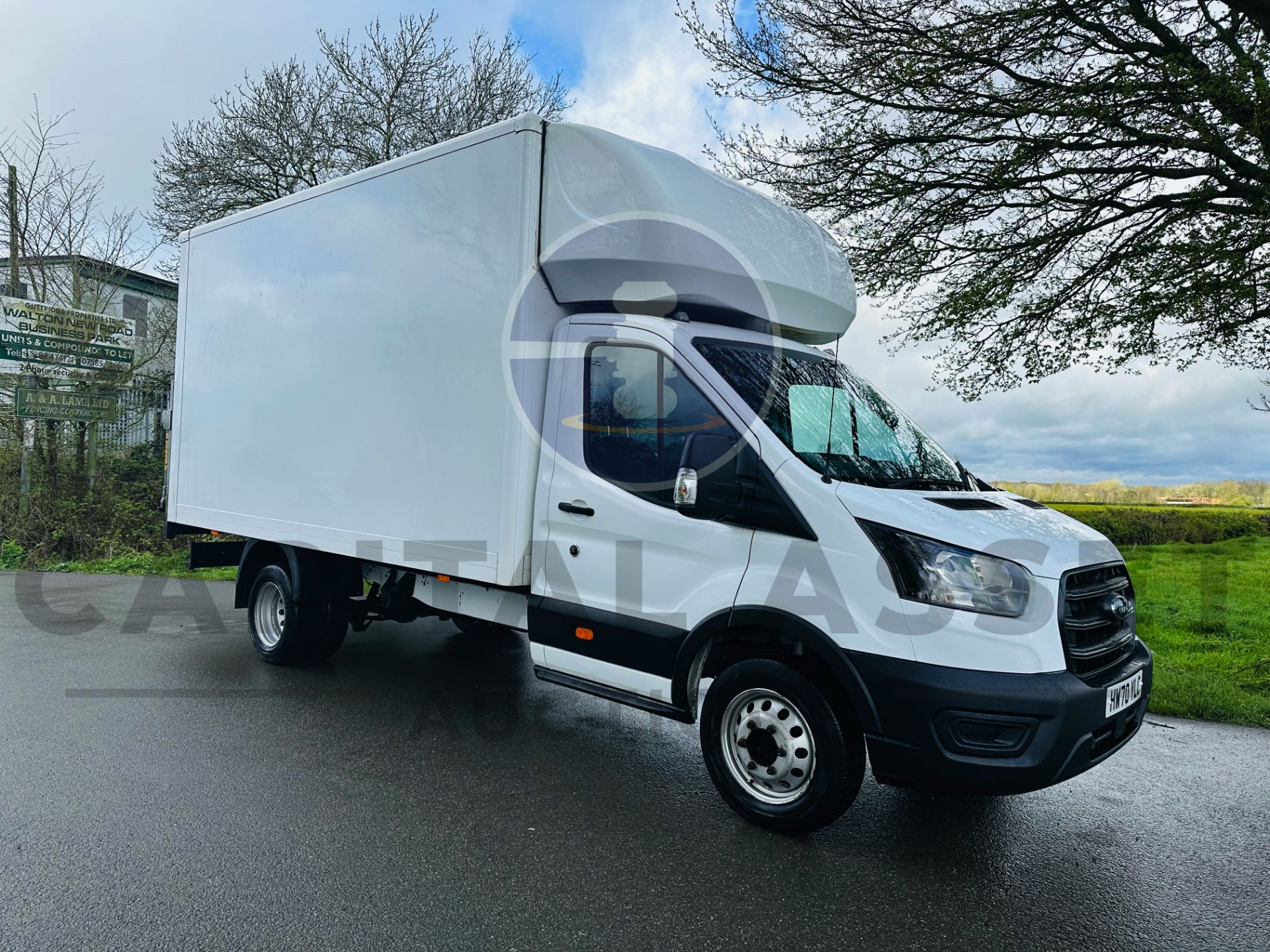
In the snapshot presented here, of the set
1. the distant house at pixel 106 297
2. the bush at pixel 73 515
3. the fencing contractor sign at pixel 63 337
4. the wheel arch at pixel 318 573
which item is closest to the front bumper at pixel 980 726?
the wheel arch at pixel 318 573

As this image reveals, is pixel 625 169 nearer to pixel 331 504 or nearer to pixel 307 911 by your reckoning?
pixel 331 504

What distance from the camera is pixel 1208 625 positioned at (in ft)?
28.2

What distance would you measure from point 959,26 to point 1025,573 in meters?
6.62

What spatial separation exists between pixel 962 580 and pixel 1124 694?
0.97 meters

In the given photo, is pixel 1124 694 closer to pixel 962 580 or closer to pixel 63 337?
pixel 962 580

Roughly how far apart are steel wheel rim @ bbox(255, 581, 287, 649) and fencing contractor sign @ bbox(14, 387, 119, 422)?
33.9 feet

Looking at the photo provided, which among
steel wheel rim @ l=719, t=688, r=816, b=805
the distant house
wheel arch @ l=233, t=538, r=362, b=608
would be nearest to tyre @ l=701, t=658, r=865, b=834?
steel wheel rim @ l=719, t=688, r=816, b=805

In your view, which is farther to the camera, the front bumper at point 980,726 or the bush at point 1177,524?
the bush at point 1177,524

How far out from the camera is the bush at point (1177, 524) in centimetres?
1210

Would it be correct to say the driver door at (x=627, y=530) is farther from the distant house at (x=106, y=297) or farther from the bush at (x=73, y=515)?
the distant house at (x=106, y=297)

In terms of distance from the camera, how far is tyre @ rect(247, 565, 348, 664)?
6410 millimetres

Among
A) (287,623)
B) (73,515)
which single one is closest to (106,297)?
(73,515)

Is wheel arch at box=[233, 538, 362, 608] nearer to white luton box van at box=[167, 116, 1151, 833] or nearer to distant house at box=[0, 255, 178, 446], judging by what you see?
white luton box van at box=[167, 116, 1151, 833]

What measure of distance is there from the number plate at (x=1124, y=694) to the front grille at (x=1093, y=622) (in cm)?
9
